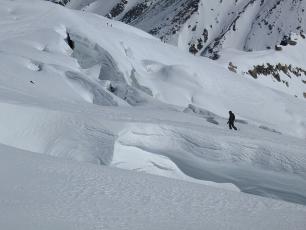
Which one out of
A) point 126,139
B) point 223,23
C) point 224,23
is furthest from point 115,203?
point 223,23

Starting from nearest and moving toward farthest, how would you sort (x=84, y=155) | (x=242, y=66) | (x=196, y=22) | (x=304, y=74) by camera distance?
(x=84, y=155)
(x=242, y=66)
(x=304, y=74)
(x=196, y=22)

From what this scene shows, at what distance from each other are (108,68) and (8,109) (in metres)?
16.7

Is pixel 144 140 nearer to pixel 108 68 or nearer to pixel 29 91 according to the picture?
pixel 29 91

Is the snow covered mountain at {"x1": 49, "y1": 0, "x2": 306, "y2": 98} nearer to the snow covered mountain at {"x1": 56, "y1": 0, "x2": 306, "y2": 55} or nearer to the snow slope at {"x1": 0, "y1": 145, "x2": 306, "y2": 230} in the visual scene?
the snow covered mountain at {"x1": 56, "y1": 0, "x2": 306, "y2": 55}

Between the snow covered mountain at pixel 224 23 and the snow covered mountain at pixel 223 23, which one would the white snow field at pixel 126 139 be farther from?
the snow covered mountain at pixel 223 23

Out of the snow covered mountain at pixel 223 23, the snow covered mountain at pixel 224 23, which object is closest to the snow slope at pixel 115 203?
the snow covered mountain at pixel 224 23

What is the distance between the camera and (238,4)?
467ft

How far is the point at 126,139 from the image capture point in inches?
677

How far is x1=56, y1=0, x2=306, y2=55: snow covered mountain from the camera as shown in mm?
121625

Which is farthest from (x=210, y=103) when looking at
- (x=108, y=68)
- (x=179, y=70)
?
(x=108, y=68)

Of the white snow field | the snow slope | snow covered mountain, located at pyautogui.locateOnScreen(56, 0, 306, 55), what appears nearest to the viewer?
the snow slope

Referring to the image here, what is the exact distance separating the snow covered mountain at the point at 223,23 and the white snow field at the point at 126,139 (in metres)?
78.5

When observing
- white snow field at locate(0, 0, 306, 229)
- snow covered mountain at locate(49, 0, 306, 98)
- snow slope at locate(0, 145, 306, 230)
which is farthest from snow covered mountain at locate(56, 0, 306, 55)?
snow slope at locate(0, 145, 306, 230)

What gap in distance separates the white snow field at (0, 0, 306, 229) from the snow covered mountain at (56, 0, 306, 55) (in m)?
78.5
